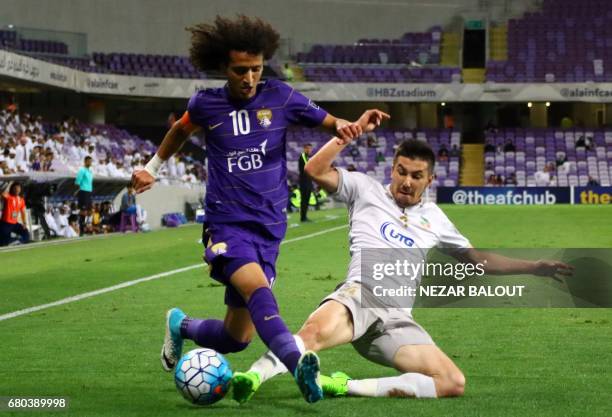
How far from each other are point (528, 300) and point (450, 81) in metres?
47.2

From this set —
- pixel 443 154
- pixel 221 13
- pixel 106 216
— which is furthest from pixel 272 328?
pixel 221 13

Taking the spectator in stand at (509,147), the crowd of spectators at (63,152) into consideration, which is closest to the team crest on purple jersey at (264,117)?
the crowd of spectators at (63,152)

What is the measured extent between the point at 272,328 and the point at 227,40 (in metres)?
1.80

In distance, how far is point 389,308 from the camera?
263 inches

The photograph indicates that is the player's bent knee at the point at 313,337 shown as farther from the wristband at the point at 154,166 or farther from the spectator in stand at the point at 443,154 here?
the spectator in stand at the point at 443,154

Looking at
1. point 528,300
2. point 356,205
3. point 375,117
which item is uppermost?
point 375,117

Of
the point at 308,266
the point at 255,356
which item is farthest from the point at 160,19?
the point at 255,356

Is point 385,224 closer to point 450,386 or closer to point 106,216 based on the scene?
point 450,386

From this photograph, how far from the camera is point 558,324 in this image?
34.6 ft

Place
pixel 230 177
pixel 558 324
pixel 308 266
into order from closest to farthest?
pixel 230 177
pixel 558 324
pixel 308 266

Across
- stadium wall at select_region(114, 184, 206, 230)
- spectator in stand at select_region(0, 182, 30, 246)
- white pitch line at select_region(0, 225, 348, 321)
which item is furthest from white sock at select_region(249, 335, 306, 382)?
stadium wall at select_region(114, 184, 206, 230)

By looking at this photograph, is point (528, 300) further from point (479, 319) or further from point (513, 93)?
point (513, 93)

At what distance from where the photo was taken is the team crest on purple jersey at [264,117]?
6773 millimetres

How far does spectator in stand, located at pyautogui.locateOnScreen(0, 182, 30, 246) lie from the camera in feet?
77.2
